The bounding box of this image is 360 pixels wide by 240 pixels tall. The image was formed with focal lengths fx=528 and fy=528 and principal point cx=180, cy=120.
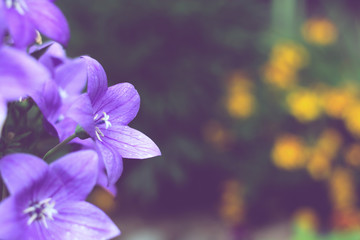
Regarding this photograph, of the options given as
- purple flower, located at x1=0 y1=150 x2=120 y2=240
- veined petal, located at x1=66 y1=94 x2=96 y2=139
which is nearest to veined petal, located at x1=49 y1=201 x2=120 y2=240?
purple flower, located at x1=0 y1=150 x2=120 y2=240

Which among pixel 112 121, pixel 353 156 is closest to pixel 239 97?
pixel 353 156

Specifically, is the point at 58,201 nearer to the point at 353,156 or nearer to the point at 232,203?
the point at 232,203

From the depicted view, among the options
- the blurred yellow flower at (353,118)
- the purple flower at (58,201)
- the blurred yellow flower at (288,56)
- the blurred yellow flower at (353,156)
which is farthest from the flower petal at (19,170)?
the blurred yellow flower at (288,56)

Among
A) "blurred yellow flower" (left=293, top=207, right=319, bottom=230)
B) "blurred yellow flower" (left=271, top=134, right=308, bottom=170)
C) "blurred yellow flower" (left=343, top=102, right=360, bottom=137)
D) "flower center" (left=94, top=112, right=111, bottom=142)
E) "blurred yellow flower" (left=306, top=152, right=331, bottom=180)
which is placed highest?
"blurred yellow flower" (left=343, top=102, right=360, bottom=137)

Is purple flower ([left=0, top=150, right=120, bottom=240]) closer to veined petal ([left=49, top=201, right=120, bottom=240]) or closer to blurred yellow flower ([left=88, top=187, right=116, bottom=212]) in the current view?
veined petal ([left=49, top=201, right=120, bottom=240])

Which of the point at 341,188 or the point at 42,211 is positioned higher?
the point at 341,188

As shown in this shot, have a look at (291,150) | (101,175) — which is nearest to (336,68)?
(291,150)
